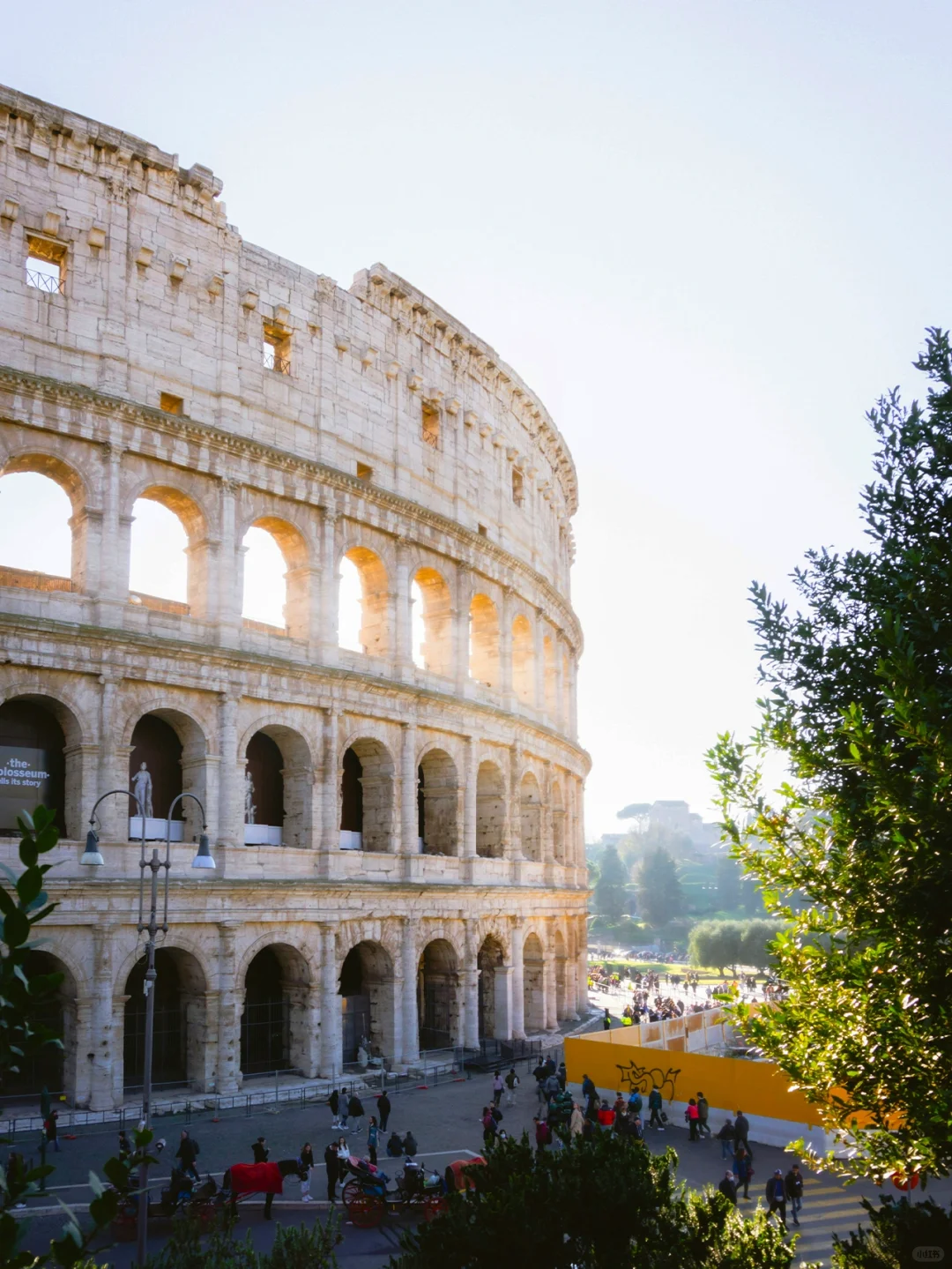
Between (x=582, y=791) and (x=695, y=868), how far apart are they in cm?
12337

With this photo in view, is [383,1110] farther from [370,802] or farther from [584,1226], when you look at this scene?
[584,1226]

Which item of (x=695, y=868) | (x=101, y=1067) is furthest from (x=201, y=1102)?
(x=695, y=868)

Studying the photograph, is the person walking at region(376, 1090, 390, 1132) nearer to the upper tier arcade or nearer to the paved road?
the paved road

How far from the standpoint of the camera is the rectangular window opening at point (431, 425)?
33.9 m

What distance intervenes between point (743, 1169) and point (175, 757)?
50.9 feet

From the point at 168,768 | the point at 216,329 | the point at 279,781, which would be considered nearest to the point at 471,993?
the point at 279,781

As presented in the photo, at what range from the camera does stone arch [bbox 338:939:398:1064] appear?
2833 centimetres

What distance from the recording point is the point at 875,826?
1016 centimetres

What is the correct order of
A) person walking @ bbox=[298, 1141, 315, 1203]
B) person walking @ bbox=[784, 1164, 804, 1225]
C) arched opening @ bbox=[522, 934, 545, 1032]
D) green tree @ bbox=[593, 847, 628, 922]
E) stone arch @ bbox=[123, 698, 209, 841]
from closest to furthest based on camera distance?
person walking @ bbox=[784, 1164, 804, 1225] → person walking @ bbox=[298, 1141, 315, 1203] → stone arch @ bbox=[123, 698, 209, 841] → arched opening @ bbox=[522, 934, 545, 1032] → green tree @ bbox=[593, 847, 628, 922]

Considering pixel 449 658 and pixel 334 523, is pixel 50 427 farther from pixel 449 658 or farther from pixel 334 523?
pixel 449 658

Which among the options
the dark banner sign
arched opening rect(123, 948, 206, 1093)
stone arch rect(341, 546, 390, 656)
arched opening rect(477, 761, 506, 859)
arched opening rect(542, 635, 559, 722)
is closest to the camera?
the dark banner sign

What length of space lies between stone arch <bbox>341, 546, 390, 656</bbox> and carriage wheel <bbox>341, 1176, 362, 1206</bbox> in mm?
15547

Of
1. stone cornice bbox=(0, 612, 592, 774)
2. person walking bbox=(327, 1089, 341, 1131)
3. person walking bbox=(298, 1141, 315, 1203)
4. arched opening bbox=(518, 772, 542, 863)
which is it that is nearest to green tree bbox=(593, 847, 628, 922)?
arched opening bbox=(518, 772, 542, 863)

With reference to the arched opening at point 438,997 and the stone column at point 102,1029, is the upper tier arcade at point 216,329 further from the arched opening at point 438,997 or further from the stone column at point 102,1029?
the arched opening at point 438,997
